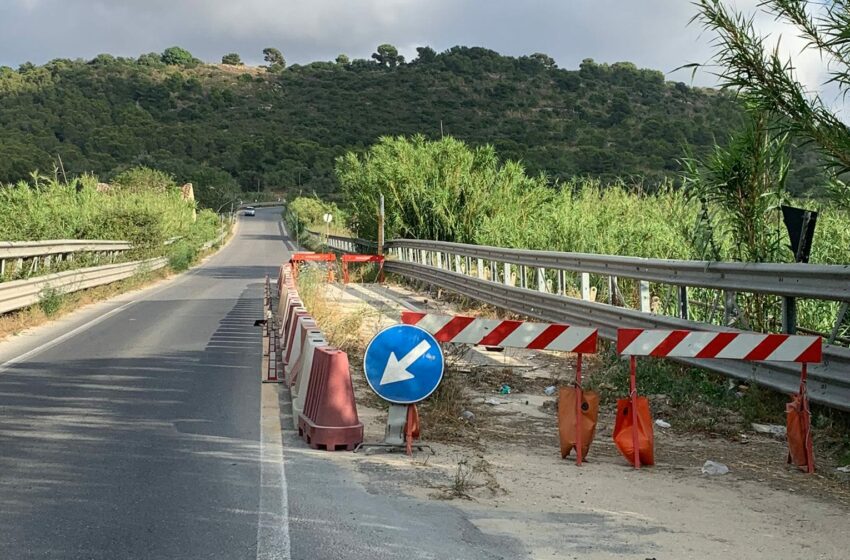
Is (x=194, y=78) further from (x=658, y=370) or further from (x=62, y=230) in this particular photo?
(x=658, y=370)

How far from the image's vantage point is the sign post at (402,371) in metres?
7.12

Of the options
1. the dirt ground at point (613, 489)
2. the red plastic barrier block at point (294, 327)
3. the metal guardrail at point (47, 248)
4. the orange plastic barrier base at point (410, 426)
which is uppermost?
the metal guardrail at point (47, 248)

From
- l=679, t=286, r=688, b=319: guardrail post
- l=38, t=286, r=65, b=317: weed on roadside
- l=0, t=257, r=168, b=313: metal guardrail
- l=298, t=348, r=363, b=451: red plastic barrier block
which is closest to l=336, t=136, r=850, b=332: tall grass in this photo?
l=679, t=286, r=688, b=319: guardrail post

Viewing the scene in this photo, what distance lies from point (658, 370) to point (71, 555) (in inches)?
249

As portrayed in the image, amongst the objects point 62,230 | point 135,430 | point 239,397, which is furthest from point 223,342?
point 62,230

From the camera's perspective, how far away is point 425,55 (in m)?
168

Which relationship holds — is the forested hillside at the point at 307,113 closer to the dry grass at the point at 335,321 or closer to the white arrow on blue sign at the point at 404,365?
the dry grass at the point at 335,321

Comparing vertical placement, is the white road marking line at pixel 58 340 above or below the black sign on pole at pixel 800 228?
below

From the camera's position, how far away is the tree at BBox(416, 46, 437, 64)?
162837 millimetres

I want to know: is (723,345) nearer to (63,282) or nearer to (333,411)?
(333,411)

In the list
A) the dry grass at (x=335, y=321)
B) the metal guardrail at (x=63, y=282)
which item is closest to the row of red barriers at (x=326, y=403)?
the dry grass at (x=335, y=321)

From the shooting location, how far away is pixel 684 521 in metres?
5.45

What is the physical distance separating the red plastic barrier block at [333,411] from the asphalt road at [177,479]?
0.66 ft

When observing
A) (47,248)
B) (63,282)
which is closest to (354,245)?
(63,282)
